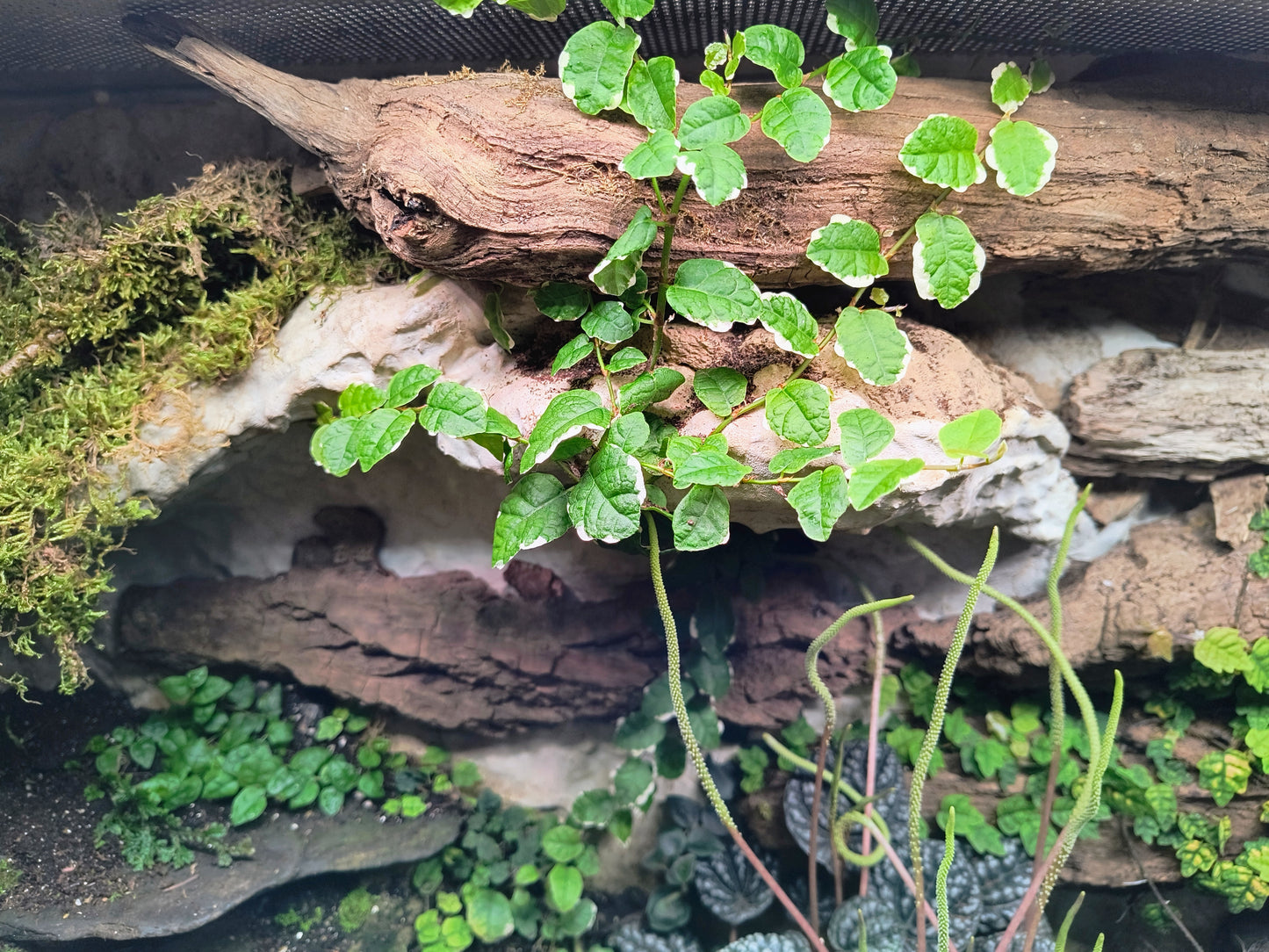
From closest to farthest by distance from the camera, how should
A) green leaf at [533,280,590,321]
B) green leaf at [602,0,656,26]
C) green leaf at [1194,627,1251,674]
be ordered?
1. green leaf at [602,0,656,26]
2. green leaf at [533,280,590,321]
3. green leaf at [1194,627,1251,674]

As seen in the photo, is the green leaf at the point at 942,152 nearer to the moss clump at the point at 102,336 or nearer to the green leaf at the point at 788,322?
the green leaf at the point at 788,322

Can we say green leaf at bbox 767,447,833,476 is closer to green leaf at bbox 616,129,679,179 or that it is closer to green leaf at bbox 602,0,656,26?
green leaf at bbox 616,129,679,179

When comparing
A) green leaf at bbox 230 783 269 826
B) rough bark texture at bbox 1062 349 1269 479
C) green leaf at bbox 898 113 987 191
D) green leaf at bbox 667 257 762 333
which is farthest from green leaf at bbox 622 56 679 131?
green leaf at bbox 230 783 269 826

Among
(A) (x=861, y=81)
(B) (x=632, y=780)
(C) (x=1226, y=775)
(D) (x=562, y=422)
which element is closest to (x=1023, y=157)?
(A) (x=861, y=81)

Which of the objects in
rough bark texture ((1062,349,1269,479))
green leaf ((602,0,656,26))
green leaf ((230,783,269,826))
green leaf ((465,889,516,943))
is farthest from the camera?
green leaf ((465,889,516,943))

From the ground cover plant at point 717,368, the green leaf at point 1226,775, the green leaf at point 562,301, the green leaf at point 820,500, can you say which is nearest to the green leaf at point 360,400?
the ground cover plant at point 717,368

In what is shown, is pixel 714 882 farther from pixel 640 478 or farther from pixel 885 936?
pixel 640 478

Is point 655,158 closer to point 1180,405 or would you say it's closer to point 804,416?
point 804,416
